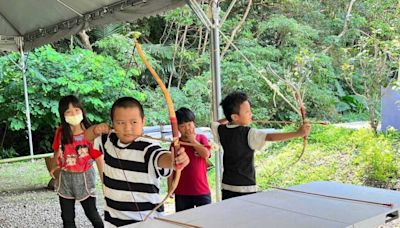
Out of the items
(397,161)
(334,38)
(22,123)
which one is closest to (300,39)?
(334,38)

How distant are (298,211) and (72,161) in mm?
1498

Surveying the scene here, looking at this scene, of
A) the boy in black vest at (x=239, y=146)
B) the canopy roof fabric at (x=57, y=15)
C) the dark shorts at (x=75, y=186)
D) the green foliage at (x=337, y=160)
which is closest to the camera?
the boy in black vest at (x=239, y=146)

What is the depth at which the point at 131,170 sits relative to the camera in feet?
5.91

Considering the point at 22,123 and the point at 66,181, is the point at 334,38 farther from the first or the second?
the point at 66,181

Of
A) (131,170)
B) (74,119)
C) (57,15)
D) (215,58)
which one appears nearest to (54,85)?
(57,15)

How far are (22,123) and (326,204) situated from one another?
7.41m

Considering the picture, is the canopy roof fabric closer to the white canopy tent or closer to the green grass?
the white canopy tent

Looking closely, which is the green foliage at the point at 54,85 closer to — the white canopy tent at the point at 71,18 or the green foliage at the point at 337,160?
the white canopy tent at the point at 71,18

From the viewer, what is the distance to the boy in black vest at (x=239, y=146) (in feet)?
7.52

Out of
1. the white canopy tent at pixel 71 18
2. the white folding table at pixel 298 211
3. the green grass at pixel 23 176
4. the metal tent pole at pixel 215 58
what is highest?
the white canopy tent at pixel 71 18

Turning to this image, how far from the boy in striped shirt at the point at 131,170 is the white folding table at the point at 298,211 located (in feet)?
0.37

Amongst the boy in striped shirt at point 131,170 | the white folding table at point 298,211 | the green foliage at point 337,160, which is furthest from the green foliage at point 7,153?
the white folding table at point 298,211

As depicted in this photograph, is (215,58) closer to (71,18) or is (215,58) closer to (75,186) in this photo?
(75,186)

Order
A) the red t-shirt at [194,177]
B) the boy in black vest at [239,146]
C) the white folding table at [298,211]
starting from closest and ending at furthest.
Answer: the white folding table at [298,211] < the boy in black vest at [239,146] < the red t-shirt at [194,177]
